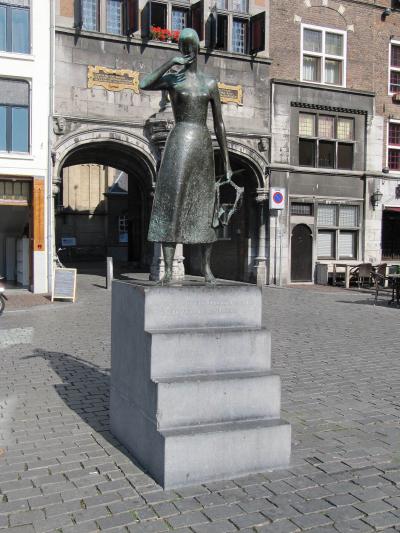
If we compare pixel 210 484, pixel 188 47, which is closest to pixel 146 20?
pixel 188 47

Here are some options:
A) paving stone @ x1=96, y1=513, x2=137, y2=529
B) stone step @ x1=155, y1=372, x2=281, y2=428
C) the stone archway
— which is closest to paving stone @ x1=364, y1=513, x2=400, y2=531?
stone step @ x1=155, y1=372, x2=281, y2=428

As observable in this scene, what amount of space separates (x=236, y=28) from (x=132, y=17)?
3.83 m

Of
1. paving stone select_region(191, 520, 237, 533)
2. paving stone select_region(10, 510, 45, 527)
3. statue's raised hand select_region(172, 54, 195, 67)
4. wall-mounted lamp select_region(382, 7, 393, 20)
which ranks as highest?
wall-mounted lamp select_region(382, 7, 393, 20)

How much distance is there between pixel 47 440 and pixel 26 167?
1396 cm

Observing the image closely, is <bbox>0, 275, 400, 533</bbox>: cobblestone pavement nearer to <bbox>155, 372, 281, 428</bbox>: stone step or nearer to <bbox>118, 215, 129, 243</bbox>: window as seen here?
<bbox>155, 372, 281, 428</bbox>: stone step

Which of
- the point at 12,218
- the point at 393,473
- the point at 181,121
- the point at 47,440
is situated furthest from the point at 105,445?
the point at 12,218

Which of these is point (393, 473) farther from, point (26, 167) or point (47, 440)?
point (26, 167)

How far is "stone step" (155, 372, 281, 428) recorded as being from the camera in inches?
163

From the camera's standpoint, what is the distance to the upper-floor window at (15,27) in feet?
57.0

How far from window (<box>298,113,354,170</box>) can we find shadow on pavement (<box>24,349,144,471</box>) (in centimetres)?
1542

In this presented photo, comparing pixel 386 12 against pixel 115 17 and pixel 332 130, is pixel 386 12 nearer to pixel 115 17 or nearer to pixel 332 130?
pixel 332 130

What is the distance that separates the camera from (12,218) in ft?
64.4

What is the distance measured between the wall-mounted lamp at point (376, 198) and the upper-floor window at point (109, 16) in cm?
1051

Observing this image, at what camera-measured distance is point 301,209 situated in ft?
70.7
